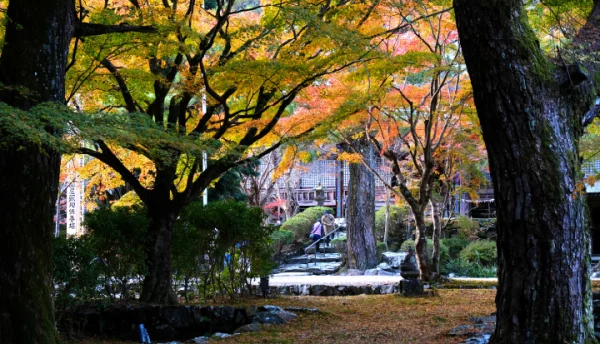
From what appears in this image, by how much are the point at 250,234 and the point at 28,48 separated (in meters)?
5.75

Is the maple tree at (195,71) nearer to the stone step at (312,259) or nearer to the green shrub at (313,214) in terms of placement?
the stone step at (312,259)

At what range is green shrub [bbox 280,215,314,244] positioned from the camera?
23656 mm

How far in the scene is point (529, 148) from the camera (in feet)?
15.4

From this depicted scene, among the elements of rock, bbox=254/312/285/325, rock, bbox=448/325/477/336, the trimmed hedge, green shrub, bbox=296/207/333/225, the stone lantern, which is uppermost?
the stone lantern

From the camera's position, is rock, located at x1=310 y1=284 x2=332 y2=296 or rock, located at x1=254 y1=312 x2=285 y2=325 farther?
rock, located at x1=310 y1=284 x2=332 y2=296

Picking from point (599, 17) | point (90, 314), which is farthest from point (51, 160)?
point (599, 17)

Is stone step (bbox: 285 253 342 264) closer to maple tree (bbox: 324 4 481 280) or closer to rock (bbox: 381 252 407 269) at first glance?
rock (bbox: 381 252 407 269)

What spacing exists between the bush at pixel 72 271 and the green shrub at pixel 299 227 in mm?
15261

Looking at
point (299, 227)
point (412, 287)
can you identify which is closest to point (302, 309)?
point (412, 287)

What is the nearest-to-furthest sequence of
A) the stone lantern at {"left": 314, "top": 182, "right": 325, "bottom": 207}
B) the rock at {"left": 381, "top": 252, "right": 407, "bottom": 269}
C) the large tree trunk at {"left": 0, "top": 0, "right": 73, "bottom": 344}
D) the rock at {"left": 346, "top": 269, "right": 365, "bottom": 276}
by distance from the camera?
the large tree trunk at {"left": 0, "top": 0, "right": 73, "bottom": 344} < the rock at {"left": 346, "top": 269, "right": 365, "bottom": 276} < the rock at {"left": 381, "top": 252, "right": 407, "bottom": 269} < the stone lantern at {"left": 314, "top": 182, "right": 325, "bottom": 207}

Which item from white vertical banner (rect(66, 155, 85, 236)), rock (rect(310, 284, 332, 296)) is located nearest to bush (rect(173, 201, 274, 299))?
rock (rect(310, 284, 332, 296))

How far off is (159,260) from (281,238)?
12457 mm

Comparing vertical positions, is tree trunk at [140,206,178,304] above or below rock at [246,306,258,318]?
Answer: above

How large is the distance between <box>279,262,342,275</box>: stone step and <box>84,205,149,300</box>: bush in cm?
1015
